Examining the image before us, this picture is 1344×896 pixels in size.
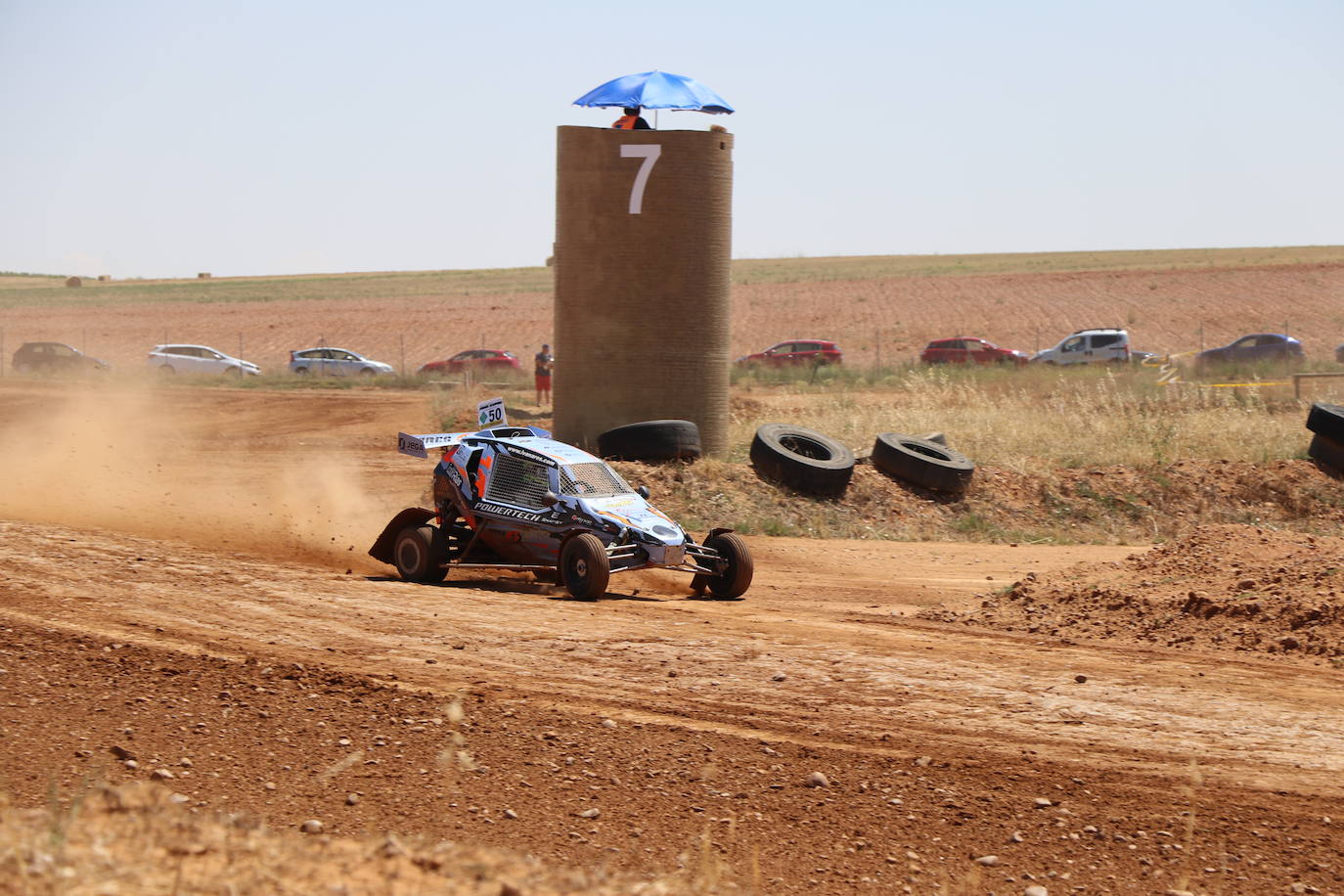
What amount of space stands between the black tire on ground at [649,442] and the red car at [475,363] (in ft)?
83.5

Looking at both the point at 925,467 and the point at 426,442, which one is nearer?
the point at 426,442

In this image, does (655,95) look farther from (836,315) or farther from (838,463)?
(836,315)

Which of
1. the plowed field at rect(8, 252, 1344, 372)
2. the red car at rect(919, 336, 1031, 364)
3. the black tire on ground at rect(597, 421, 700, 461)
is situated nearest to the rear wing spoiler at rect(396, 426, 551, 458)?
the black tire on ground at rect(597, 421, 700, 461)

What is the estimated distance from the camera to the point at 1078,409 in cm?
2847

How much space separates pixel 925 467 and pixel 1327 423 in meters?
6.91

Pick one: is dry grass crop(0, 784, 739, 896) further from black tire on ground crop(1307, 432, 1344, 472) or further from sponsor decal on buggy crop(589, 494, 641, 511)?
black tire on ground crop(1307, 432, 1344, 472)

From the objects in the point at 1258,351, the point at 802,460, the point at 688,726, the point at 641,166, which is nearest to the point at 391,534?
the point at 688,726

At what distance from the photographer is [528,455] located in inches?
555

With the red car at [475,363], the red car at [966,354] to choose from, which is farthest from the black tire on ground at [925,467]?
the red car at [966,354]

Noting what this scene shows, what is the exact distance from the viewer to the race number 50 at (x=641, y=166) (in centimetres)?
2128

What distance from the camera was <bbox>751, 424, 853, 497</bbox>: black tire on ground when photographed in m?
19.6

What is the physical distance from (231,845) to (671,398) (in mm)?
16873

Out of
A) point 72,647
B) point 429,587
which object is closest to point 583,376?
point 429,587

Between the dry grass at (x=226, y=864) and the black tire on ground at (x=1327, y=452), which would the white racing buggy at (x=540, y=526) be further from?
the black tire on ground at (x=1327, y=452)
